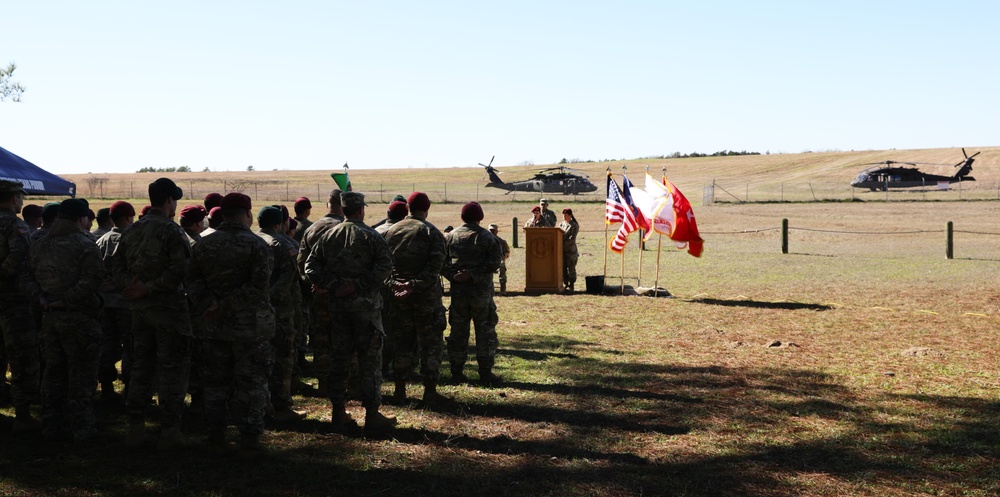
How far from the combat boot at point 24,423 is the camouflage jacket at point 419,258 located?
3.22 m

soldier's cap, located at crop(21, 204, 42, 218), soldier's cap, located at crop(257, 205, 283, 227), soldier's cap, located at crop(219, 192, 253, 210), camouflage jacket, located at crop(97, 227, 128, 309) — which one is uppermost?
soldier's cap, located at crop(219, 192, 253, 210)

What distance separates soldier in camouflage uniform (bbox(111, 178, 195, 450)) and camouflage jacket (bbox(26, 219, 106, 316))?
1.08ft

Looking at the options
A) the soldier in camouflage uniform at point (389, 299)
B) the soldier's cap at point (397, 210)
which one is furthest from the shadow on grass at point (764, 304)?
the soldier's cap at point (397, 210)

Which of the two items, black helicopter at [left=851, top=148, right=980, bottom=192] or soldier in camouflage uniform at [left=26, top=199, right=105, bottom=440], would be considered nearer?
soldier in camouflage uniform at [left=26, top=199, right=105, bottom=440]

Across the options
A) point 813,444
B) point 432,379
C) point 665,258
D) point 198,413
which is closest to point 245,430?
point 198,413

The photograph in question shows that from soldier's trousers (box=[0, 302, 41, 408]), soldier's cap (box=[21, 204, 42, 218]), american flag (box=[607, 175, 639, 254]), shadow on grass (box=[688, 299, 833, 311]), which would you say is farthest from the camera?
american flag (box=[607, 175, 639, 254])

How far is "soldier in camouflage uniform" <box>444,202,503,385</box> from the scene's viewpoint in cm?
876

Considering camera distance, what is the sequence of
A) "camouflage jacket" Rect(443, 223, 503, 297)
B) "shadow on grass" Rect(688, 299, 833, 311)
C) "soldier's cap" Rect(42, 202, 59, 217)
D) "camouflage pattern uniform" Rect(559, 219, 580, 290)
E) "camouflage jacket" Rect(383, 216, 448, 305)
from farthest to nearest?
"camouflage pattern uniform" Rect(559, 219, 580, 290) → "shadow on grass" Rect(688, 299, 833, 311) → "camouflage jacket" Rect(443, 223, 503, 297) → "camouflage jacket" Rect(383, 216, 448, 305) → "soldier's cap" Rect(42, 202, 59, 217)

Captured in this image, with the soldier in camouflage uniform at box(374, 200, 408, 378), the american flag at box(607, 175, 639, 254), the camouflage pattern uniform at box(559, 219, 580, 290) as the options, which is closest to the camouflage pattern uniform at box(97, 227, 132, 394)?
the soldier in camouflage uniform at box(374, 200, 408, 378)

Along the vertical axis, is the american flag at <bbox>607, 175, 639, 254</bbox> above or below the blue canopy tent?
below

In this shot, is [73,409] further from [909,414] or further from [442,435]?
[909,414]

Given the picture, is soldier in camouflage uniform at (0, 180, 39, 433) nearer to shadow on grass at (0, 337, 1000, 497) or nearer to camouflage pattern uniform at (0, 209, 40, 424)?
camouflage pattern uniform at (0, 209, 40, 424)

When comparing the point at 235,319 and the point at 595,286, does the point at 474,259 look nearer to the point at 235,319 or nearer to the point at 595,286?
the point at 235,319

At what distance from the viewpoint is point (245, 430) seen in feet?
20.2
